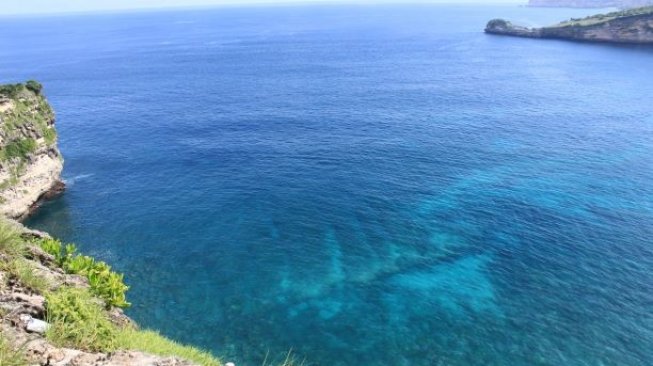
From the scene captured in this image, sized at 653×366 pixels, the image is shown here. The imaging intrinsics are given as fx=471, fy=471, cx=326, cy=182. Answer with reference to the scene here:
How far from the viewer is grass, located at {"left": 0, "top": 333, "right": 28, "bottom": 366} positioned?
54.6 ft

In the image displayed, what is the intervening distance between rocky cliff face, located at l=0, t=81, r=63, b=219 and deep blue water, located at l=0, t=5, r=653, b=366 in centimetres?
460

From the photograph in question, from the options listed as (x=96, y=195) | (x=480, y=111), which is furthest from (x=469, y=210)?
(x=96, y=195)

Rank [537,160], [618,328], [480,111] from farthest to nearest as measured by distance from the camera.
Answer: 1. [480,111]
2. [537,160]
3. [618,328]

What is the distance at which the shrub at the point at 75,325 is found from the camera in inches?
859

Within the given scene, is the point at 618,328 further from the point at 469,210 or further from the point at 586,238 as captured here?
the point at 469,210

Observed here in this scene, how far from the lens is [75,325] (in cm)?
2355

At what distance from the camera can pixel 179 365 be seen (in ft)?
71.3

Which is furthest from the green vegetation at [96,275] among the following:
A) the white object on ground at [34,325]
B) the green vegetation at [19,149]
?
the green vegetation at [19,149]

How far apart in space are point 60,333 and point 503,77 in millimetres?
175007

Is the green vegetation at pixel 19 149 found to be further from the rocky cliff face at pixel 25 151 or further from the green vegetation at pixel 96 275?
the green vegetation at pixel 96 275

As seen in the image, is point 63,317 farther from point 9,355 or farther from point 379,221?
point 379,221

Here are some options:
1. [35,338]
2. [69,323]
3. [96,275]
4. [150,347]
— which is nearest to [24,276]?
[69,323]

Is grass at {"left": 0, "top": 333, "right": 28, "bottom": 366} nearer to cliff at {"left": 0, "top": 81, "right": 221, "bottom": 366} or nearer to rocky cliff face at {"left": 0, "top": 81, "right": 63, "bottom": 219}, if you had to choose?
cliff at {"left": 0, "top": 81, "right": 221, "bottom": 366}

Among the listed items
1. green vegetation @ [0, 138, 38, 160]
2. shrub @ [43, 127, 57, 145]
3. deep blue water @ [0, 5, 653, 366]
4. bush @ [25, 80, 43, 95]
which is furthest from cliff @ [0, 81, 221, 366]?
bush @ [25, 80, 43, 95]
